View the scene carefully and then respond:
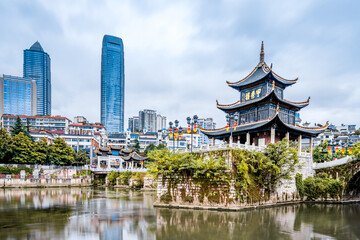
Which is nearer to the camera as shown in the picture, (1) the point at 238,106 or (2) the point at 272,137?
(2) the point at 272,137

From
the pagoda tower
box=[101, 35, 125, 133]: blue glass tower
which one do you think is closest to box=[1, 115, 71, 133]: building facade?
the pagoda tower

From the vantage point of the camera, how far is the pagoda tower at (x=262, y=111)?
29.1 metres

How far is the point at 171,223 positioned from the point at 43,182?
35.5 m

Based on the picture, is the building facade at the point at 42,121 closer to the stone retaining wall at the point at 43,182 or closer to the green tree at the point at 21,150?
the green tree at the point at 21,150

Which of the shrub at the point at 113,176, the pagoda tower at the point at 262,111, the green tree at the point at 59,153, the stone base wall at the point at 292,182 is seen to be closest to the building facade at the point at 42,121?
the green tree at the point at 59,153

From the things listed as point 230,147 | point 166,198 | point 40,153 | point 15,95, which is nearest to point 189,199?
point 166,198

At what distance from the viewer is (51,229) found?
15.4m

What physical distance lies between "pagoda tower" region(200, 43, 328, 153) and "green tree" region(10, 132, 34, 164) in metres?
32.6

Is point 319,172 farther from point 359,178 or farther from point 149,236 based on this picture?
point 149,236

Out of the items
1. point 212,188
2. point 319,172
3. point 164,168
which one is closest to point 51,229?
point 164,168

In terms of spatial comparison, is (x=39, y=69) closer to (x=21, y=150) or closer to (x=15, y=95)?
(x=15, y=95)

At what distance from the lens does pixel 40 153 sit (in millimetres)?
48344

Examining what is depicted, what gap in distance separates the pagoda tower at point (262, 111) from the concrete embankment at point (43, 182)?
2885 centimetres

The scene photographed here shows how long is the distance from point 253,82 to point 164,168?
1573 cm
